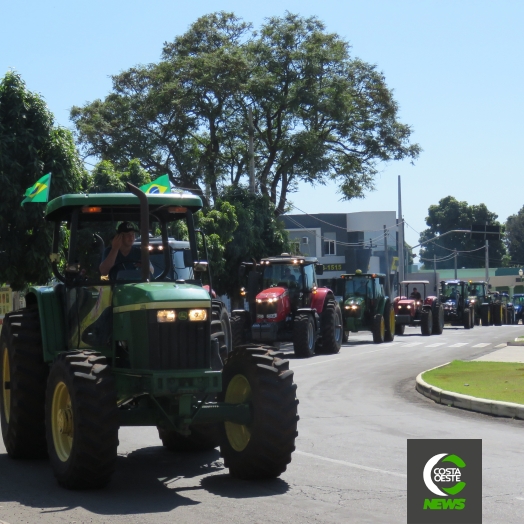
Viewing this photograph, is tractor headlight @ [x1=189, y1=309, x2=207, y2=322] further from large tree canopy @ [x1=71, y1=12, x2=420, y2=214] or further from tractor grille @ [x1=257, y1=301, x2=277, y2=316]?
large tree canopy @ [x1=71, y1=12, x2=420, y2=214]

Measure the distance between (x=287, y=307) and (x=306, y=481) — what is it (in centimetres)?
1899

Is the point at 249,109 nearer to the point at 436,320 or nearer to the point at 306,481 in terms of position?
the point at 436,320

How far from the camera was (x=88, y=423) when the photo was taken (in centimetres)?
796

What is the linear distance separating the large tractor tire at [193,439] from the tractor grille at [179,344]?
5.47ft

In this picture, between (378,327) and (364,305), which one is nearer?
(378,327)

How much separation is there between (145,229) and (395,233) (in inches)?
2939

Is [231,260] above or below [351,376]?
above

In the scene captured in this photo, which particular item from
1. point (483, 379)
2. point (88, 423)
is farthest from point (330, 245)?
point (88, 423)

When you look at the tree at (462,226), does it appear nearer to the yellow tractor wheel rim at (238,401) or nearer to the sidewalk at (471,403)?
the sidewalk at (471,403)

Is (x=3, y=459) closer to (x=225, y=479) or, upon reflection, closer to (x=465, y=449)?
(x=225, y=479)

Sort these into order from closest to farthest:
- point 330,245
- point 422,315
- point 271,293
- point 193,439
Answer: point 193,439
point 271,293
point 422,315
point 330,245

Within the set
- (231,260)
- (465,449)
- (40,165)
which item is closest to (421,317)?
(231,260)

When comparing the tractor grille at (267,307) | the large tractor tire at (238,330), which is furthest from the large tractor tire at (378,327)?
the tractor grille at (267,307)

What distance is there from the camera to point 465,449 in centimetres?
639
